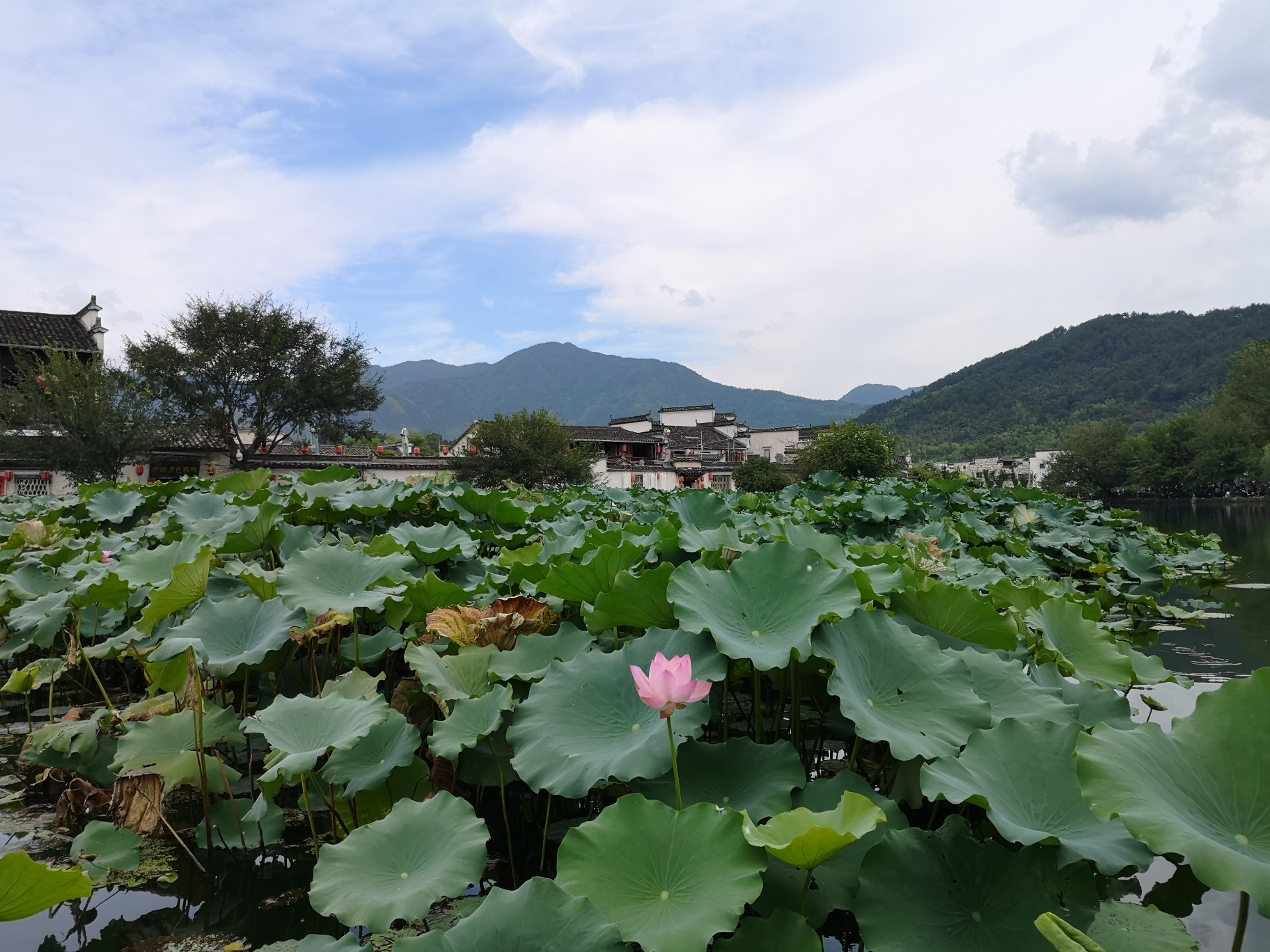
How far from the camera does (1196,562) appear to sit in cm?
695

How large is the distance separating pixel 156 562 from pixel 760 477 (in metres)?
26.2

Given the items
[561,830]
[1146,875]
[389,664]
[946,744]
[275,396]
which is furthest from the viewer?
[275,396]

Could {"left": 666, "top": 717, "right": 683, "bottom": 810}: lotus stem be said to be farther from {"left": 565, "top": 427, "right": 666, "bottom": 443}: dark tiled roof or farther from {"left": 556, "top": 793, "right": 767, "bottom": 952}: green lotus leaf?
{"left": 565, "top": 427, "right": 666, "bottom": 443}: dark tiled roof

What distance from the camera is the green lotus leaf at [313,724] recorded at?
4.49 ft

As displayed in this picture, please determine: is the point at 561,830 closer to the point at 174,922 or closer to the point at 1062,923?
the point at 174,922

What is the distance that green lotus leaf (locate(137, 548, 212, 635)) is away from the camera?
1903mm

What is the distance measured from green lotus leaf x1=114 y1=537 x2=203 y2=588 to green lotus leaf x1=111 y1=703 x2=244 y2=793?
0.66 metres

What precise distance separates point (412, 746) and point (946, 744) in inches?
38.1

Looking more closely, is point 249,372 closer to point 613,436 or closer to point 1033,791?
point 613,436

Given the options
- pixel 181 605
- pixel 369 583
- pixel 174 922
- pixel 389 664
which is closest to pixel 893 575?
pixel 369 583

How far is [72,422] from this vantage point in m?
16.1

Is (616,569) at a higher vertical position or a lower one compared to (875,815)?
higher

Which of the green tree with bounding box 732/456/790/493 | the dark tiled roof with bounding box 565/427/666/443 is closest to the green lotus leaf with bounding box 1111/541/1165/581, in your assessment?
the green tree with bounding box 732/456/790/493

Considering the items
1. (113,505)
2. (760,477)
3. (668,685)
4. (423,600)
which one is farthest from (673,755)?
(760,477)
